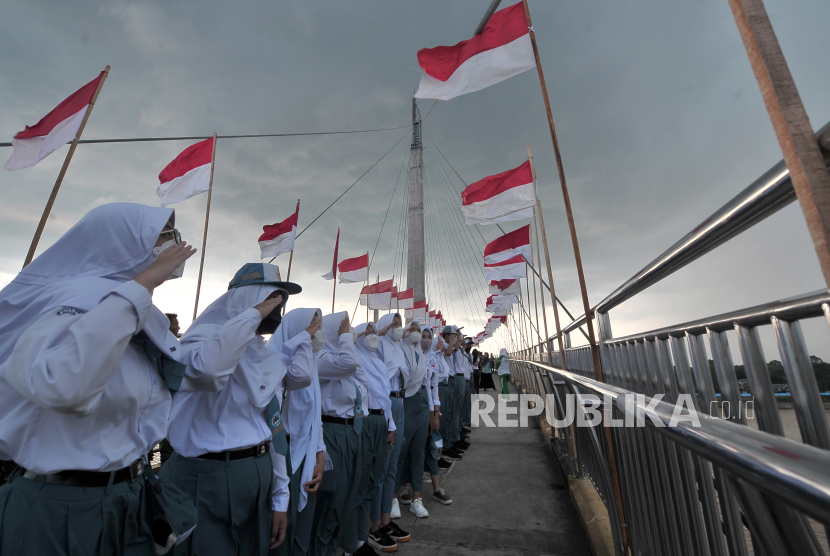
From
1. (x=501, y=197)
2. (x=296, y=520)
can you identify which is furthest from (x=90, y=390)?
(x=501, y=197)

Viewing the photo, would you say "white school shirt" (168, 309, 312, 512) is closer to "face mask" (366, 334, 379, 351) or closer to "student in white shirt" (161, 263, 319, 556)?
"student in white shirt" (161, 263, 319, 556)

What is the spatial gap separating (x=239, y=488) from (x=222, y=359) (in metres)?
0.62

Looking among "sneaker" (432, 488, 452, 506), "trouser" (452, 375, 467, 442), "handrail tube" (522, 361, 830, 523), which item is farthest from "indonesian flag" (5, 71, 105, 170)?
"trouser" (452, 375, 467, 442)

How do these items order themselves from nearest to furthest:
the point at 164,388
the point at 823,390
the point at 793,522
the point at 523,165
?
Result: 1. the point at 793,522
2. the point at 823,390
3. the point at 164,388
4. the point at 523,165

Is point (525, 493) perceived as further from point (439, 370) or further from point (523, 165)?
point (523, 165)

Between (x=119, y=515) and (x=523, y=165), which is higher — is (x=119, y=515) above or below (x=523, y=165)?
below

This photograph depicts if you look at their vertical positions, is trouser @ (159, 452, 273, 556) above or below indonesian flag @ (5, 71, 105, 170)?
below

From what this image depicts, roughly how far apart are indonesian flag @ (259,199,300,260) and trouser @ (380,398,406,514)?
595 cm

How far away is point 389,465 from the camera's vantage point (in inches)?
161

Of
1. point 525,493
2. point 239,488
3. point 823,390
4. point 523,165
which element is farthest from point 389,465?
point 523,165

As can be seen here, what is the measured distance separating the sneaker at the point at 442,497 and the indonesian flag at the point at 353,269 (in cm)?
916

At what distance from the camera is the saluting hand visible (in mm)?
1398

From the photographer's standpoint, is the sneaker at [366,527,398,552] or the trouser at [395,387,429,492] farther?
the trouser at [395,387,429,492]

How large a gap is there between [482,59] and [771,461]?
4.26m
